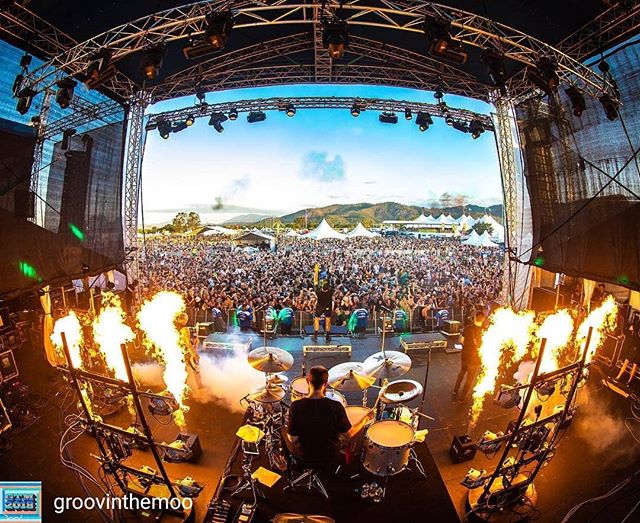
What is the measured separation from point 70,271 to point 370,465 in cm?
800

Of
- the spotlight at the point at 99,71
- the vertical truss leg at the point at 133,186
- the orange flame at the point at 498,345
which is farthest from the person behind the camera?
the vertical truss leg at the point at 133,186

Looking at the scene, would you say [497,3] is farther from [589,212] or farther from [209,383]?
[209,383]

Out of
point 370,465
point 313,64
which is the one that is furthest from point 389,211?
point 370,465

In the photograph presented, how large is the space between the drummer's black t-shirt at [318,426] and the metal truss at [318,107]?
35.3ft

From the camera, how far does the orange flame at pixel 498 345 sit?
675 centimetres

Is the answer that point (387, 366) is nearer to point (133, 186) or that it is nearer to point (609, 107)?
point (609, 107)

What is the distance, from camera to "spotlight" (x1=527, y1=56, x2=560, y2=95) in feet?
19.0

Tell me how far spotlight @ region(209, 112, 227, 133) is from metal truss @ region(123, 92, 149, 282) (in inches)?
84.2

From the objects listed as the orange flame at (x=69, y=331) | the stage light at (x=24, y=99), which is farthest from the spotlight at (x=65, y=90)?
the orange flame at (x=69, y=331)

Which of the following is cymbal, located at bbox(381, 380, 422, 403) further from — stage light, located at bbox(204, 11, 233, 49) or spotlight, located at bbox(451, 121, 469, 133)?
spotlight, located at bbox(451, 121, 469, 133)

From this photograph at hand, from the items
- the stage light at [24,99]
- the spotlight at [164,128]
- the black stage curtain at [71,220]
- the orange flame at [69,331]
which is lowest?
the orange flame at [69,331]

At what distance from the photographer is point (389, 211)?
10594cm

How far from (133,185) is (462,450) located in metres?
11.0

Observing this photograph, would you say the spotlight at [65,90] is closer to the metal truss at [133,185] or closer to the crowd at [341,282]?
the metal truss at [133,185]
